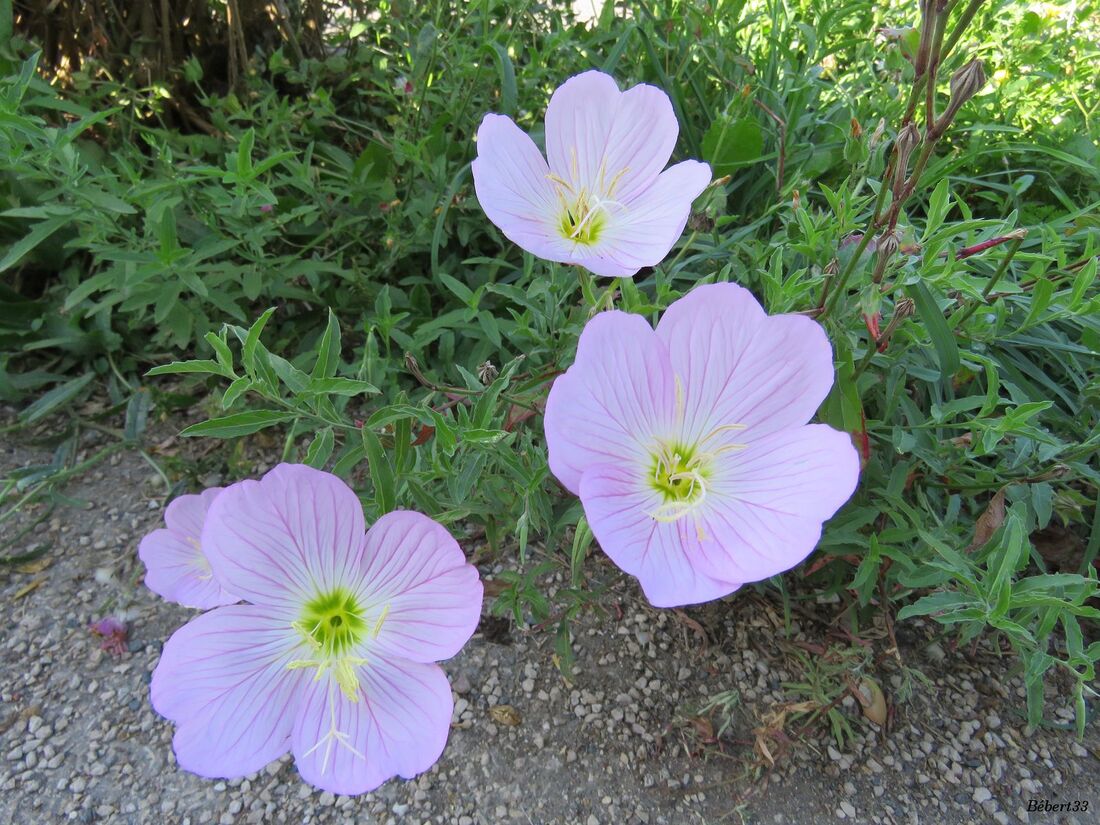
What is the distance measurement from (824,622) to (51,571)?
5.50 feet

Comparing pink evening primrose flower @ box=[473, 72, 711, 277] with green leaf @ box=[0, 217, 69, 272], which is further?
green leaf @ box=[0, 217, 69, 272]

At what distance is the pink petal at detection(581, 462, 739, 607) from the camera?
0.93m

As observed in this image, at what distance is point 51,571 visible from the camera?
71.6 inches

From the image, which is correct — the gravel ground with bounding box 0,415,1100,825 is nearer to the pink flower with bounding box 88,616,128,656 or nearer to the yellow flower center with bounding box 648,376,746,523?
the pink flower with bounding box 88,616,128,656

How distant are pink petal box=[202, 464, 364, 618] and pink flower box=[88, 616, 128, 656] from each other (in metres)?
0.80

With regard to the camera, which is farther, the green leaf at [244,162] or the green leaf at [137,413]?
the green leaf at [137,413]

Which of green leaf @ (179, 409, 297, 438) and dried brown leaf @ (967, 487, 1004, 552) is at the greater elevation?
green leaf @ (179, 409, 297, 438)

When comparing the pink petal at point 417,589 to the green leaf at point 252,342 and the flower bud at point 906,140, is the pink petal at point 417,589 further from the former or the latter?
the flower bud at point 906,140

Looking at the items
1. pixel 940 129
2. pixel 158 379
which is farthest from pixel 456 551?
pixel 158 379

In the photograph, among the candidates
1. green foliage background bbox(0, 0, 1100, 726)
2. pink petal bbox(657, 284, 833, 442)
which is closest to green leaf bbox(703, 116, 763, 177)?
green foliage background bbox(0, 0, 1100, 726)

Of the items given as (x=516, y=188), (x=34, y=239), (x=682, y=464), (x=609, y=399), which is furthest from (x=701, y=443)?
(x=34, y=239)

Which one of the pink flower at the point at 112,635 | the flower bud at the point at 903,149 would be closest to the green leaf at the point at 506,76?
the flower bud at the point at 903,149

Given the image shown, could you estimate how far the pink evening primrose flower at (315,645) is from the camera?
3.32 feet

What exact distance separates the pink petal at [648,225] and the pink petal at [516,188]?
0.19 feet
